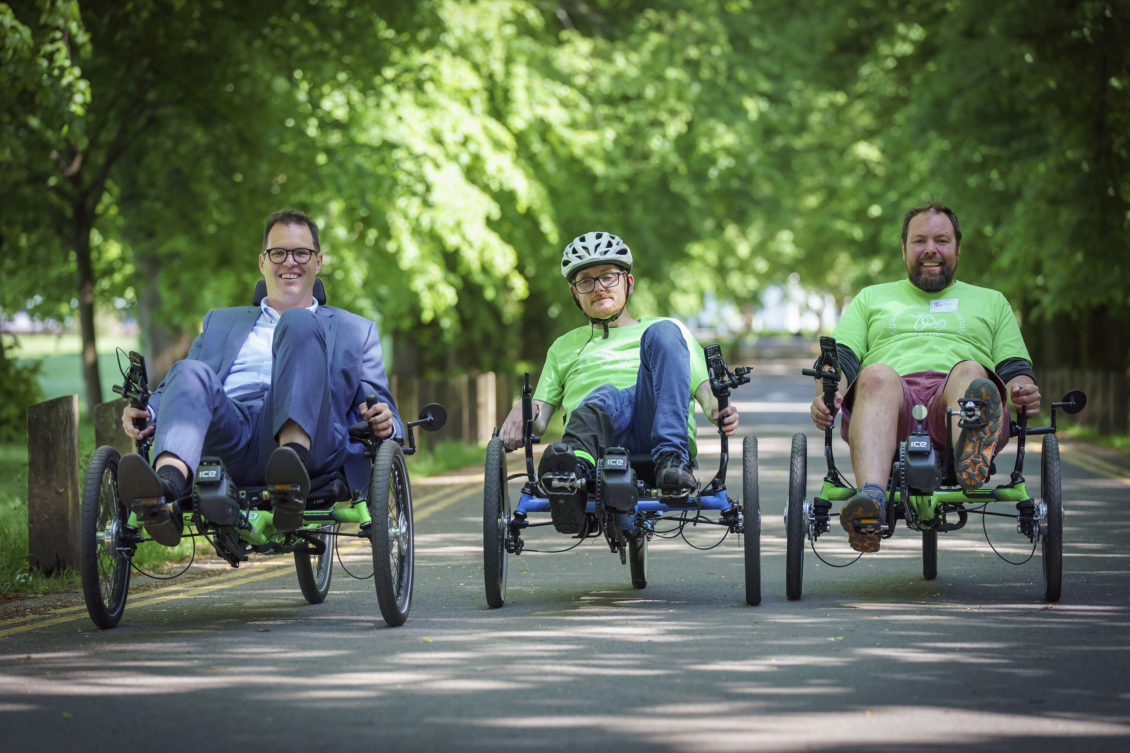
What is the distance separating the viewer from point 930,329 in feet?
27.4

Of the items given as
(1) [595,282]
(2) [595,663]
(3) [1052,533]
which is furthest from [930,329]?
(2) [595,663]

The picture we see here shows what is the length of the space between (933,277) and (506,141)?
1242cm

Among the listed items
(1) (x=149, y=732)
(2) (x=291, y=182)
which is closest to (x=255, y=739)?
(1) (x=149, y=732)

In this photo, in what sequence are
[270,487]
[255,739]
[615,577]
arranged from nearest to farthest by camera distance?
[255,739] → [270,487] → [615,577]

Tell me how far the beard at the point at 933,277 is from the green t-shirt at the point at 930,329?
0.12 feet

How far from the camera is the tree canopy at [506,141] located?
1812cm

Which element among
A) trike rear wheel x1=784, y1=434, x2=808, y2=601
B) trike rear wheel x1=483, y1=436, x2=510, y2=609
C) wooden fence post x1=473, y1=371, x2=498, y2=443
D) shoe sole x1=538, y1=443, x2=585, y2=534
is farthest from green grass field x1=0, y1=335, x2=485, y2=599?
trike rear wheel x1=784, y1=434, x2=808, y2=601

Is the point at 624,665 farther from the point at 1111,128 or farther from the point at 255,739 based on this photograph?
the point at 1111,128

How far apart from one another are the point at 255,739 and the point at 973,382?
153 inches

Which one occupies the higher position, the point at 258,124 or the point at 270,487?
the point at 258,124

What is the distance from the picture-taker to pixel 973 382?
7.56 metres

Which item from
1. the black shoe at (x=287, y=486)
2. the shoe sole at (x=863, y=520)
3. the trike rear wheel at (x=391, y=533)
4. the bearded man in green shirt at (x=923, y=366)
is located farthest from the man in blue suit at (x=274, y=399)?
the bearded man in green shirt at (x=923, y=366)

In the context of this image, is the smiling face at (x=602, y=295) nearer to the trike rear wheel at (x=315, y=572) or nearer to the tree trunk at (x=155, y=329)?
the trike rear wheel at (x=315, y=572)

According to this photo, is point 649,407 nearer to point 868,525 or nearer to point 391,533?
point 868,525
